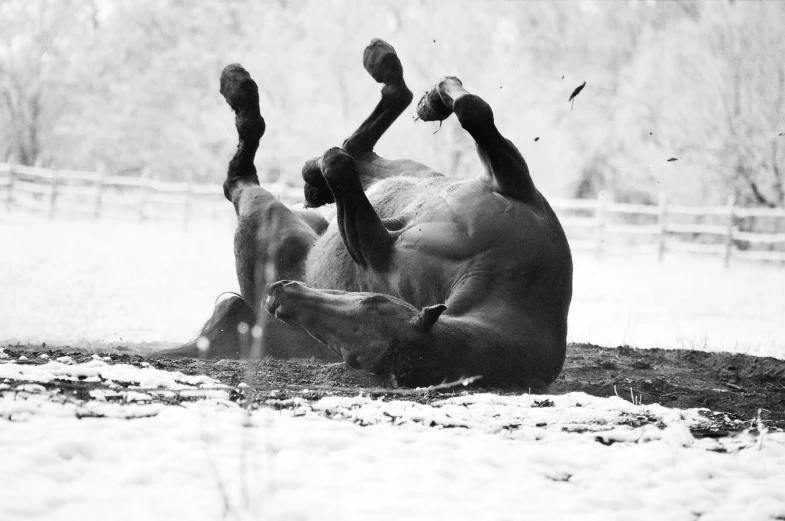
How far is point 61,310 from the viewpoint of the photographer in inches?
390

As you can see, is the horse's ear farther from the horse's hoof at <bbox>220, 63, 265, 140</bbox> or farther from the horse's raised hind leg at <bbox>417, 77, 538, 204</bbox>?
the horse's hoof at <bbox>220, 63, 265, 140</bbox>

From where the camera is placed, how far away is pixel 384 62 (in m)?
5.87

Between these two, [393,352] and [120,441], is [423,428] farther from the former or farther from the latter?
[120,441]

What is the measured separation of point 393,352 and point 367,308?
0.21 m

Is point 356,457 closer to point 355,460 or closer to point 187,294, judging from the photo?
point 355,460

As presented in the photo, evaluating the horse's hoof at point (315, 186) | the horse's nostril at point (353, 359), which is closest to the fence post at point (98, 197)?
the horse's hoof at point (315, 186)

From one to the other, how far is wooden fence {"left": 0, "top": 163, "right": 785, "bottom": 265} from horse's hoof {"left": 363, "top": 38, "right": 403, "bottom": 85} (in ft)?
50.7

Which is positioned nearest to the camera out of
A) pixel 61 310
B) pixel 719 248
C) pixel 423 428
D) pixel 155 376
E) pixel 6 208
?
pixel 423 428

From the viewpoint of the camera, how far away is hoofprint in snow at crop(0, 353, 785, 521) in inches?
91.2

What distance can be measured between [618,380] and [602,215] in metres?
19.9

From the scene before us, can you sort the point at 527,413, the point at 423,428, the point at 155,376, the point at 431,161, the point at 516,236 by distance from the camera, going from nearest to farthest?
the point at 423,428 < the point at 527,413 < the point at 155,376 < the point at 516,236 < the point at 431,161

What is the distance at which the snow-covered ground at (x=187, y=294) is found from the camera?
9109 millimetres

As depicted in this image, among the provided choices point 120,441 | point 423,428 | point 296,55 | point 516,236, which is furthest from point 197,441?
point 296,55

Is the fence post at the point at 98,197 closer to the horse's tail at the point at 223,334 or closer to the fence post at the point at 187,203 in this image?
the fence post at the point at 187,203
